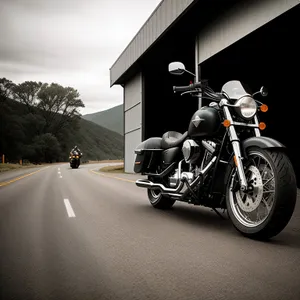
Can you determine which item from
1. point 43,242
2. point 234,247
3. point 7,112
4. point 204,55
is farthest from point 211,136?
point 7,112

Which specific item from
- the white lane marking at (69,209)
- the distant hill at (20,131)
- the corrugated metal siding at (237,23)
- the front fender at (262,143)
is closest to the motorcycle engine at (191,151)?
the front fender at (262,143)

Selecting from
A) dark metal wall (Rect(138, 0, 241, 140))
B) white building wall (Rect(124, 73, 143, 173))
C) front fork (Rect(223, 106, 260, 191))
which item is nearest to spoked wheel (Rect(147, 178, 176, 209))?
front fork (Rect(223, 106, 260, 191))

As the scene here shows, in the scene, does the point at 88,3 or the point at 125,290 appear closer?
the point at 125,290

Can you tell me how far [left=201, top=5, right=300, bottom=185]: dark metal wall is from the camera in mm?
9922

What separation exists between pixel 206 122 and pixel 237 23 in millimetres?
7272

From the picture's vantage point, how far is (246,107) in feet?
13.1

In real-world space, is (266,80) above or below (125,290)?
above

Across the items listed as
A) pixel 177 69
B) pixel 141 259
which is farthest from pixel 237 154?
pixel 141 259

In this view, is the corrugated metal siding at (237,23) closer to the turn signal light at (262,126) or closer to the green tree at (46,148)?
the turn signal light at (262,126)

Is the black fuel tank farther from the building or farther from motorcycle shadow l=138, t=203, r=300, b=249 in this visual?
the building

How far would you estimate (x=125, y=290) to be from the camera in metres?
2.27

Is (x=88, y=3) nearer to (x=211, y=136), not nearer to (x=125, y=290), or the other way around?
(x=211, y=136)

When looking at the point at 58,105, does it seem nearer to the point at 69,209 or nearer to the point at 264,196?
the point at 69,209

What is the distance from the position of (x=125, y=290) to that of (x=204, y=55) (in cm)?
1170
